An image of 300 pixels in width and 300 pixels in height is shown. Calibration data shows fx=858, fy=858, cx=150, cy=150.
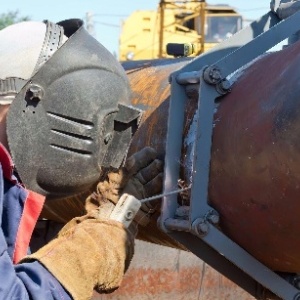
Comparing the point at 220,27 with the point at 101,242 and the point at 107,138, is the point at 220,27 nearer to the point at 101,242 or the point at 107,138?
the point at 107,138

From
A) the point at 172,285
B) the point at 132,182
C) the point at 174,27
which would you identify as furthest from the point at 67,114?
the point at 174,27

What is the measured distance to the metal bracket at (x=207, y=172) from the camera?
2.24 metres

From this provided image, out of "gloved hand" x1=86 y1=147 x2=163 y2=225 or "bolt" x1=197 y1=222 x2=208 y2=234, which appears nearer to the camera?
"bolt" x1=197 y1=222 x2=208 y2=234

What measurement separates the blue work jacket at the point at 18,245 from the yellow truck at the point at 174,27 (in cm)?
1132

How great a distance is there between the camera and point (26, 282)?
1.91m

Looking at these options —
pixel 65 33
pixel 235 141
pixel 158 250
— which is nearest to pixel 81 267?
pixel 235 141

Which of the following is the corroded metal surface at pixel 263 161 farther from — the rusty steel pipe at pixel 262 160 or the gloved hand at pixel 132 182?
the gloved hand at pixel 132 182

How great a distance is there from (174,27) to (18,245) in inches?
508

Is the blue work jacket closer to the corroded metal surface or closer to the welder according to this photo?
the welder

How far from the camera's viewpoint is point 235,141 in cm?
216

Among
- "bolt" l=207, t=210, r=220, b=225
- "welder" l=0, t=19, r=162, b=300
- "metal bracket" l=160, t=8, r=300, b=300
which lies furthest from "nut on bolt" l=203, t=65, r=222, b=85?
"bolt" l=207, t=210, r=220, b=225

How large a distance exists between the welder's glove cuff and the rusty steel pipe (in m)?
0.28

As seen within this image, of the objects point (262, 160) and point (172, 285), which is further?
point (172, 285)

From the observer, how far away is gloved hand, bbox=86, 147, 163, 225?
2.38 m
